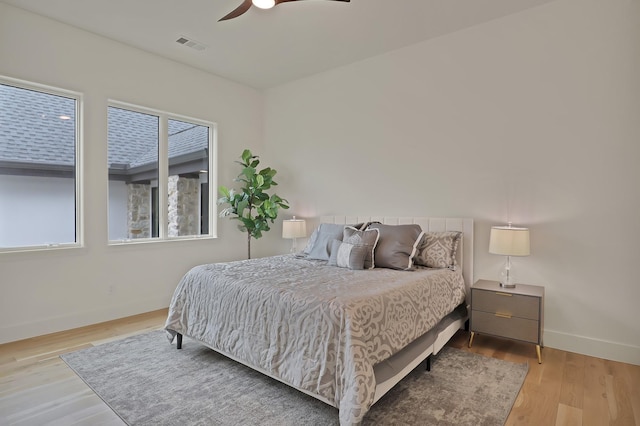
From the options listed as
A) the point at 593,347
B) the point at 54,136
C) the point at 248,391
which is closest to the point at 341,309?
the point at 248,391

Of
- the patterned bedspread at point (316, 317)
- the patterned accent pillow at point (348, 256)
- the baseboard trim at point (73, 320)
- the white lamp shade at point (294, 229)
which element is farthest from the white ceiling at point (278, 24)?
the baseboard trim at point (73, 320)

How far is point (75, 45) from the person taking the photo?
140 inches

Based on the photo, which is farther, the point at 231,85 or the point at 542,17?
the point at 231,85

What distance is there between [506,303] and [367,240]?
1266 millimetres

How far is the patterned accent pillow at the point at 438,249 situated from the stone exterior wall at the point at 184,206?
304cm

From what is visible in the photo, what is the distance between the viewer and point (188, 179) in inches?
188

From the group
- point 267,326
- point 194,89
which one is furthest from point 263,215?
point 267,326

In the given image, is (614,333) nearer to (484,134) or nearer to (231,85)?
(484,134)

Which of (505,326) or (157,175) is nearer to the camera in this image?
(505,326)

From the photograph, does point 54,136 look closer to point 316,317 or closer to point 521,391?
point 316,317

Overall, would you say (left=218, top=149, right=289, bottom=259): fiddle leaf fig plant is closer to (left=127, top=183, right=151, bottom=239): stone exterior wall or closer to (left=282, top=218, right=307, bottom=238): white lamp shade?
(left=282, top=218, right=307, bottom=238): white lamp shade

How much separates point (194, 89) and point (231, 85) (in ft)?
2.04

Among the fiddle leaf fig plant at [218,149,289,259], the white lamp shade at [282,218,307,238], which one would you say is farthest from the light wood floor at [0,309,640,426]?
the white lamp shade at [282,218,307,238]

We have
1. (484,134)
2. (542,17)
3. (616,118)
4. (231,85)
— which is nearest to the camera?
(616,118)
